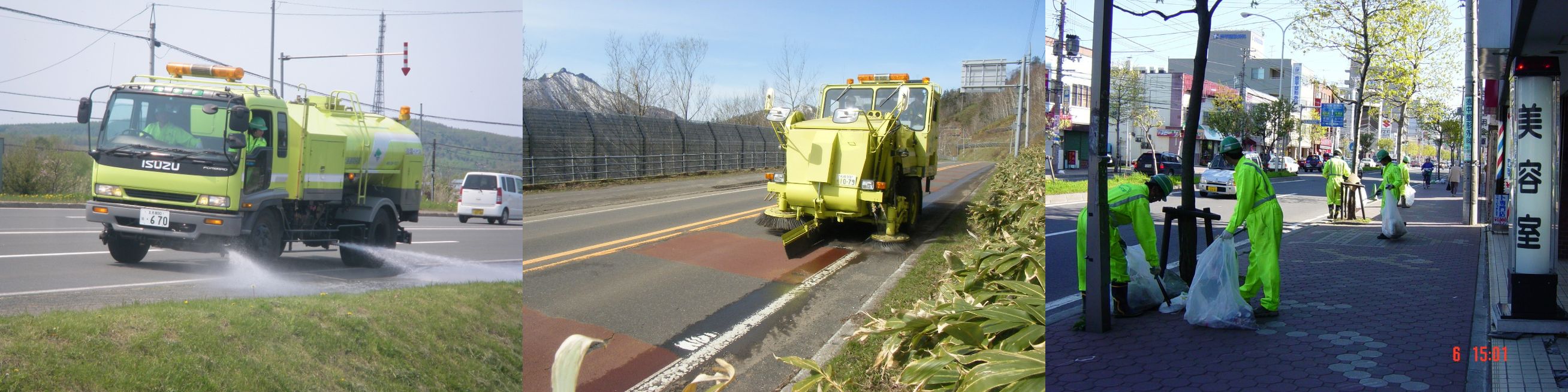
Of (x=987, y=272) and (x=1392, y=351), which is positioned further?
(x=1392, y=351)

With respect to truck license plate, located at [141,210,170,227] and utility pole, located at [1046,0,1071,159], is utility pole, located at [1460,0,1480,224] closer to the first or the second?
utility pole, located at [1046,0,1071,159]

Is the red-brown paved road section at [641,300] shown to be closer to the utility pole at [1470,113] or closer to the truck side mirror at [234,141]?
the truck side mirror at [234,141]

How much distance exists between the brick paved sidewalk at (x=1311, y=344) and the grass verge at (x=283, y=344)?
8.81 feet

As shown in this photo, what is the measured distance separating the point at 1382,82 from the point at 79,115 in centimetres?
1828

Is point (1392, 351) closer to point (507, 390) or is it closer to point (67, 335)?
point (507, 390)

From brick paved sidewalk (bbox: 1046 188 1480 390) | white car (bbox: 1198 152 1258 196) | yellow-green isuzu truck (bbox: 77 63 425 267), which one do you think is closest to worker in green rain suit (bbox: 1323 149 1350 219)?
white car (bbox: 1198 152 1258 196)

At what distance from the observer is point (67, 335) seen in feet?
13.3

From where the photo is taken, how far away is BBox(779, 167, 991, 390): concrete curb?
1.52 metres

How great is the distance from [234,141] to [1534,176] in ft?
24.8

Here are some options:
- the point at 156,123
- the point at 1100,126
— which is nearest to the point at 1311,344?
the point at 1100,126

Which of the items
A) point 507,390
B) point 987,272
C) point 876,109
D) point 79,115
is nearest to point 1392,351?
point 987,272

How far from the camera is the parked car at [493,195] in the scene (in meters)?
1.80

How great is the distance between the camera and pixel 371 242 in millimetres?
6125

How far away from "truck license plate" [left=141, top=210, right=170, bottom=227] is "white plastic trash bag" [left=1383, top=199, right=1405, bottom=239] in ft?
40.9
